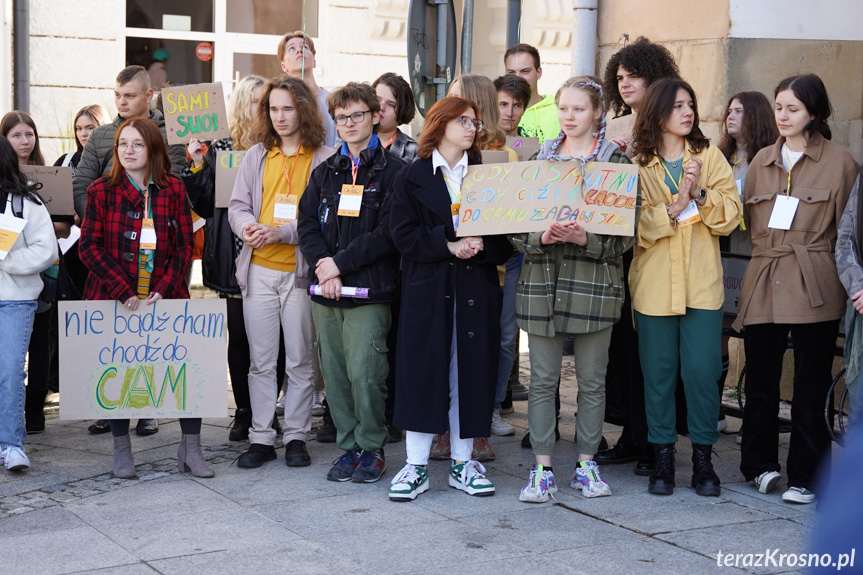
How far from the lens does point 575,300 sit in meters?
5.36

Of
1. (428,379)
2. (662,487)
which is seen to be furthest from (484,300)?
(662,487)

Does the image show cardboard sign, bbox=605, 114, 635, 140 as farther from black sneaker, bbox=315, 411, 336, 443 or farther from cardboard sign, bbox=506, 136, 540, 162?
black sneaker, bbox=315, 411, 336, 443

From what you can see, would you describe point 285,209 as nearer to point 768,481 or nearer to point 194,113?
point 194,113

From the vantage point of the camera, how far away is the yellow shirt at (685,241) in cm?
540

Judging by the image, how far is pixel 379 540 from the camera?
4738 millimetres

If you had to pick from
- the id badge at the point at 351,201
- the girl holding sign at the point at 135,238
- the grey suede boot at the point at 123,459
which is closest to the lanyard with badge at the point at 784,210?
Result: the id badge at the point at 351,201

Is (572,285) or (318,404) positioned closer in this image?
(572,285)

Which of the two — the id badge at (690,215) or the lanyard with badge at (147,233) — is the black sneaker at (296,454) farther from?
the id badge at (690,215)

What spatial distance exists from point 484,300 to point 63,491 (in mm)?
2285

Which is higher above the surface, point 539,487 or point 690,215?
point 690,215

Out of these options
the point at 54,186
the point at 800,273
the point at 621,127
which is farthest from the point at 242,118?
the point at 800,273

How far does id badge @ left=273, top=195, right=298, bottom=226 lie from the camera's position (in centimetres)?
593

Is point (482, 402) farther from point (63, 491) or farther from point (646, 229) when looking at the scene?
point (63, 491)

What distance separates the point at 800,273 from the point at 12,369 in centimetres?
405
